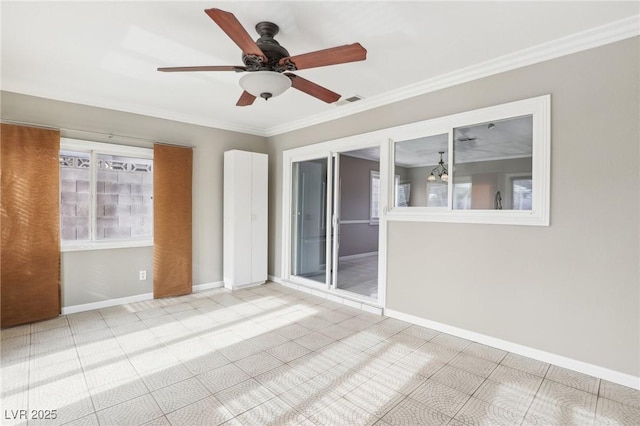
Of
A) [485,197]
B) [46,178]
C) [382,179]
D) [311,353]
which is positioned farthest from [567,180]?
[46,178]

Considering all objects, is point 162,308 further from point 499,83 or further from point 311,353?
point 499,83

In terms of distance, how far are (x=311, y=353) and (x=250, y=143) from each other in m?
3.67

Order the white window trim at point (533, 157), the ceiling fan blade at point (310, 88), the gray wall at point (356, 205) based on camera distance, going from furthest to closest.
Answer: the gray wall at point (356, 205) < the white window trim at point (533, 157) < the ceiling fan blade at point (310, 88)

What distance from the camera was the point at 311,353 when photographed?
278 centimetres

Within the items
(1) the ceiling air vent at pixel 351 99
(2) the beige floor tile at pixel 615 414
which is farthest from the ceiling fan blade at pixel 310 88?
(2) the beige floor tile at pixel 615 414

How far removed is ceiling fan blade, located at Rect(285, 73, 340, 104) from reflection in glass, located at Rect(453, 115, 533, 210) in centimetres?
139

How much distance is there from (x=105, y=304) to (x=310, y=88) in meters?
3.65

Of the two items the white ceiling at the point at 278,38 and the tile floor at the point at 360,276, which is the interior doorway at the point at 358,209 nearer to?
the tile floor at the point at 360,276

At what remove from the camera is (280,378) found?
237 cm

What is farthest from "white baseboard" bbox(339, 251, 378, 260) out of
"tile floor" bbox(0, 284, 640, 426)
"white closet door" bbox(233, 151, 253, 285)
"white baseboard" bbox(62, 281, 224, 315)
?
"tile floor" bbox(0, 284, 640, 426)

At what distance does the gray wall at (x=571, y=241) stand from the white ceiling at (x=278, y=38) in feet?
0.89

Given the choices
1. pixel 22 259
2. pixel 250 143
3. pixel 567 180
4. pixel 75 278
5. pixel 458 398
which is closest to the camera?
pixel 458 398

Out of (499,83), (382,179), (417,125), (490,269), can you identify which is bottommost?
(490,269)

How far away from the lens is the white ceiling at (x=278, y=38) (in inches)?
83.0
